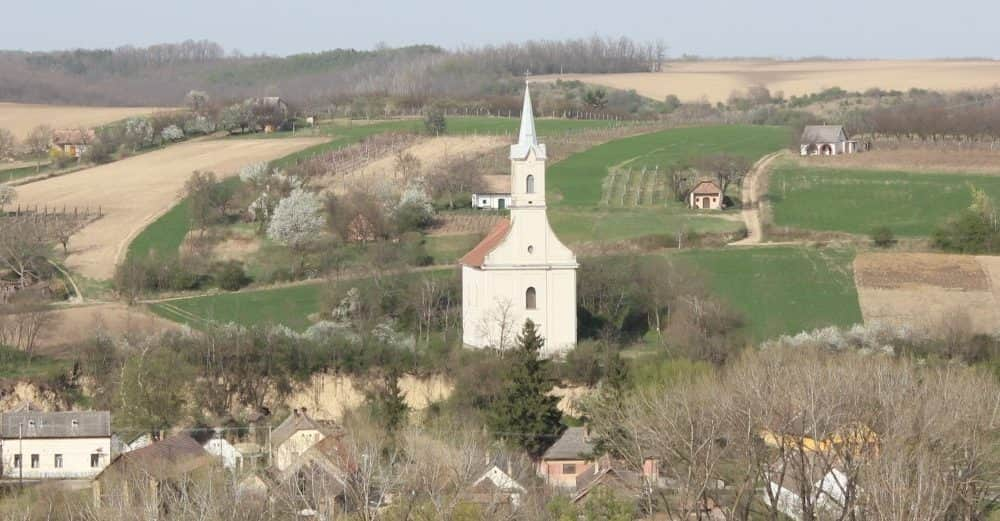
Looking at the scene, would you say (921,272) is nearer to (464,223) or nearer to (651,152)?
(464,223)

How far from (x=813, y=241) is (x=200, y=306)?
66.3ft

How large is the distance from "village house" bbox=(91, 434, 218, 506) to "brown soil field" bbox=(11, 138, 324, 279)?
23284mm

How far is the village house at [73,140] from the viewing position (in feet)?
343

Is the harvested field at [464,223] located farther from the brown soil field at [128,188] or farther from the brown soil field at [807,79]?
the brown soil field at [807,79]

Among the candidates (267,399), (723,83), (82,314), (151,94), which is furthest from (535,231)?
(151,94)

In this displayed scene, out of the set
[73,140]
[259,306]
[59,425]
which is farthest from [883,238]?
[73,140]

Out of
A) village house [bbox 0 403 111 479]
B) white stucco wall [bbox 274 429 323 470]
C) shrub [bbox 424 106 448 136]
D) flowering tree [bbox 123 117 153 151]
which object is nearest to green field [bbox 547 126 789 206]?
shrub [bbox 424 106 448 136]

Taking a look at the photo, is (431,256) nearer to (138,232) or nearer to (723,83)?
(138,232)

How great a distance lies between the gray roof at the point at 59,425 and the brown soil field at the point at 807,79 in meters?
83.6

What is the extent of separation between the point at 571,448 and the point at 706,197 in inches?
1199

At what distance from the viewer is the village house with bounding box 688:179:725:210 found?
7862cm

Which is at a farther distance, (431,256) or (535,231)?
(431,256)

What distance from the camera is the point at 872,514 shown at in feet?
120

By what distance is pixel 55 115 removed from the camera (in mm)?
122438
